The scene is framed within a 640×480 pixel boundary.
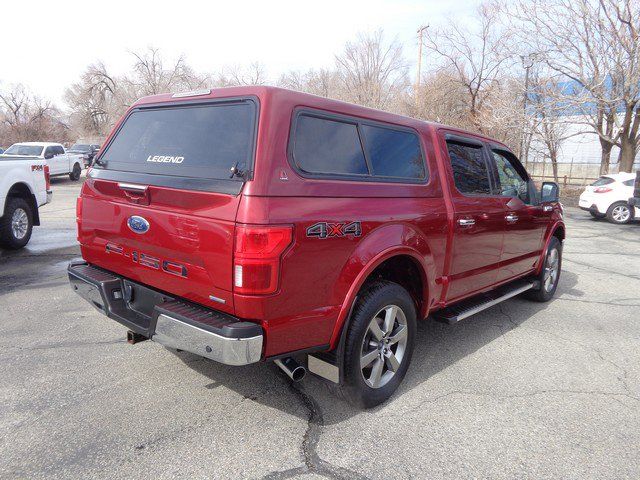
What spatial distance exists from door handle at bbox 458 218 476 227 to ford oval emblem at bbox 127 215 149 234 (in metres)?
2.34

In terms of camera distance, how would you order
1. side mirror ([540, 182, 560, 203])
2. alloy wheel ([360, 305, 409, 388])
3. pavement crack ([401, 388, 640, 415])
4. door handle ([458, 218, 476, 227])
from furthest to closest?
side mirror ([540, 182, 560, 203])
door handle ([458, 218, 476, 227])
pavement crack ([401, 388, 640, 415])
alloy wheel ([360, 305, 409, 388])

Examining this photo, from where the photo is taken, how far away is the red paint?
2424mm

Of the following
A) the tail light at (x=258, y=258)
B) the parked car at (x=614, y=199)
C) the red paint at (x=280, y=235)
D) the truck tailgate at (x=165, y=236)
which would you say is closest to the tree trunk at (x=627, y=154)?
the parked car at (x=614, y=199)

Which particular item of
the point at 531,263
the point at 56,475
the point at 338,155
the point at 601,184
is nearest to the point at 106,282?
the point at 56,475

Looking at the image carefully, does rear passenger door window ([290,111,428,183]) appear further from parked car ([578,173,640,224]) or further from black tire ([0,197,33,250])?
parked car ([578,173,640,224])

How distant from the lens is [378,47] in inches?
1273

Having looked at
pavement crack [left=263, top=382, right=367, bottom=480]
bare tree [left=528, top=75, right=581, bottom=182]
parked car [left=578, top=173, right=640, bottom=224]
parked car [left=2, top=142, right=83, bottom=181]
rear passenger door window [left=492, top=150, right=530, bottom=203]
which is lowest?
pavement crack [left=263, top=382, right=367, bottom=480]

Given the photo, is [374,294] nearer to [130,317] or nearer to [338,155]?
[338,155]

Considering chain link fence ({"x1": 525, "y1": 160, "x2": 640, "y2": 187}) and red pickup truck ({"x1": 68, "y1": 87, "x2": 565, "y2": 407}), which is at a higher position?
chain link fence ({"x1": 525, "y1": 160, "x2": 640, "y2": 187})

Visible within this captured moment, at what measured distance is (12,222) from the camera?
24.8 feet

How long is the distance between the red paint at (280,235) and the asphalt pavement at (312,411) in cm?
62

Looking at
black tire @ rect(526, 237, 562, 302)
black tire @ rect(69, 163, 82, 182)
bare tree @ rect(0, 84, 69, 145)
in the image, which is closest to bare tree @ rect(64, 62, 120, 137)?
bare tree @ rect(0, 84, 69, 145)

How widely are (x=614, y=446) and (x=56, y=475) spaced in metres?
3.16

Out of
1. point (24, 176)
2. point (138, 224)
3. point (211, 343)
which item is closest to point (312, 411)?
point (211, 343)
